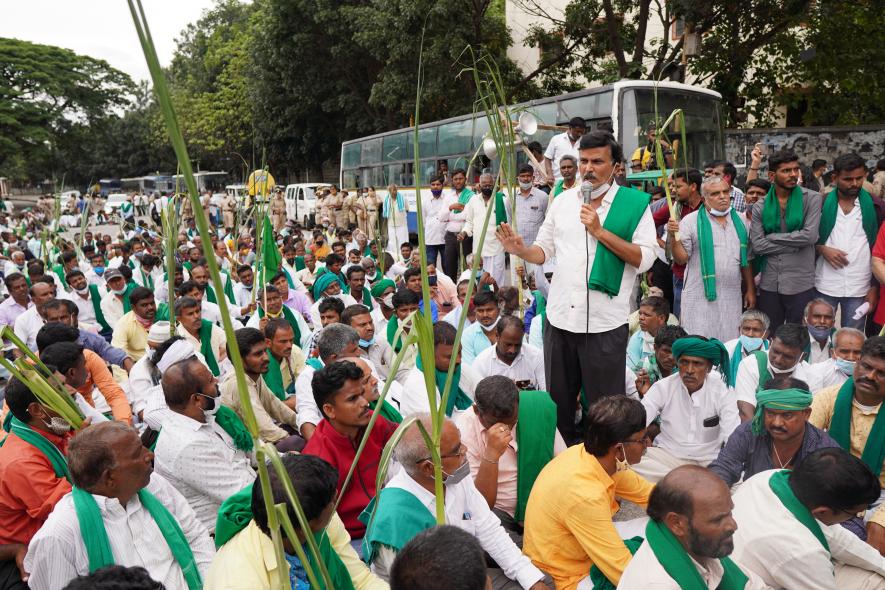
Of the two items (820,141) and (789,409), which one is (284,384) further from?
(820,141)

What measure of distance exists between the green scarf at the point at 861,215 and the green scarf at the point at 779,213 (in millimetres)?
225

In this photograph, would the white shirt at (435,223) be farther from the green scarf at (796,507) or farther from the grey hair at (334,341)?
the green scarf at (796,507)

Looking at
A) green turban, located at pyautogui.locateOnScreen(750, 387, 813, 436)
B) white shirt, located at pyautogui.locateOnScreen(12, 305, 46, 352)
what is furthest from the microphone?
white shirt, located at pyautogui.locateOnScreen(12, 305, 46, 352)

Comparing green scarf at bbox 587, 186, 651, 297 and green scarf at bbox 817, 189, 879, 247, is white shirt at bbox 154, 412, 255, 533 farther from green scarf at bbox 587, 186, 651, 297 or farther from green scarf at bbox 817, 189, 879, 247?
green scarf at bbox 817, 189, 879, 247

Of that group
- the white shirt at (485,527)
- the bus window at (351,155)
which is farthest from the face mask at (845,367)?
the bus window at (351,155)

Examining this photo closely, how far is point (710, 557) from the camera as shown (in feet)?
6.89

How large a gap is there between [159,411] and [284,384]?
1.61m

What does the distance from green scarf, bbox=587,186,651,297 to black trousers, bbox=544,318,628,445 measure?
0.82 ft

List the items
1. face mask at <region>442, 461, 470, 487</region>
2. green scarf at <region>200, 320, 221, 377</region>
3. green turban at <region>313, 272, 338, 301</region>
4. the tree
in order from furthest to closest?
the tree < green turban at <region>313, 272, 338, 301</region> < green scarf at <region>200, 320, 221, 377</region> < face mask at <region>442, 461, 470, 487</region>

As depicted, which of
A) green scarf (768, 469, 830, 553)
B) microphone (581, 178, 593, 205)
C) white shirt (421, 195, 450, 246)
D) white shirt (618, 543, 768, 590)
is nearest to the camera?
white shirt (618, 543, 768, 590)

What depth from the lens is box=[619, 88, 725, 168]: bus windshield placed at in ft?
30.5

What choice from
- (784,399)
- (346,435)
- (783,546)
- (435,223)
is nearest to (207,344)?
(346,435)

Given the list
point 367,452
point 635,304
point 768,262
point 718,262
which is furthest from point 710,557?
point 635,304

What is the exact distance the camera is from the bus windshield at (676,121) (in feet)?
30.5
